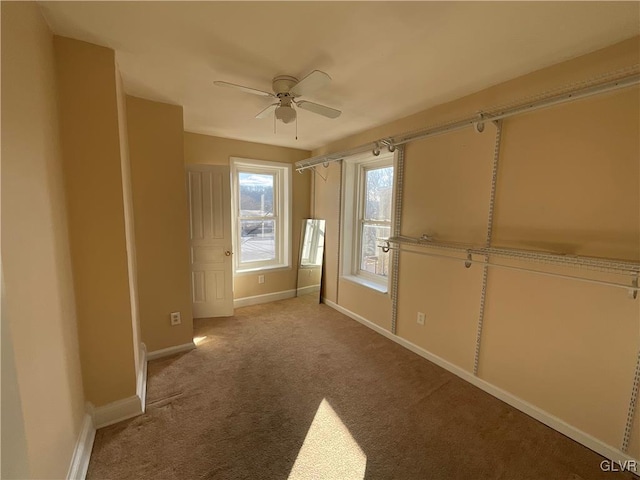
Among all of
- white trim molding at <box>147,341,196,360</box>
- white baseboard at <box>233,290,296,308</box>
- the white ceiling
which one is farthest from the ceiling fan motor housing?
white baseboard at <box>233,290,296,308</box>

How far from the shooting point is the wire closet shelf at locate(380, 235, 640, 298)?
1463 millimetres

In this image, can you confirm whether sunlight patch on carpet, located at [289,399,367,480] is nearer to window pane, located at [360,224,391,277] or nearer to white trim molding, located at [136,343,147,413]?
white trim molding, located at [136,343,147,413]

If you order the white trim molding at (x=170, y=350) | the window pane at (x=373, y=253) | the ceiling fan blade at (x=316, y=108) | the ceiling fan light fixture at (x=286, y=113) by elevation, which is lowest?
the white trim molding at (x=170, y=350)

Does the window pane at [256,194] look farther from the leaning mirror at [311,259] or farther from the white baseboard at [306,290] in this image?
the white baseboard at [306,290]

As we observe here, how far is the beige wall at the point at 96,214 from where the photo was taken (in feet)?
5.07

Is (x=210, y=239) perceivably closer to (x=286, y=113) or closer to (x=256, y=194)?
(x=256, y=194)

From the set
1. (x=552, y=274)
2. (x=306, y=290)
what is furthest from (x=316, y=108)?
(x=306, y=290)

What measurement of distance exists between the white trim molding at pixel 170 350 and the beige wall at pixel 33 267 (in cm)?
107

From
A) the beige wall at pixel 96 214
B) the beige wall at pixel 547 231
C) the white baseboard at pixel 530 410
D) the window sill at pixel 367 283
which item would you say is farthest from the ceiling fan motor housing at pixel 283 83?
the white baseboard at pixel 530 410

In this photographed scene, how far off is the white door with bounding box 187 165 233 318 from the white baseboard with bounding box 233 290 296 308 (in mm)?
326

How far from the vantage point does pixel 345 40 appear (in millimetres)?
1494

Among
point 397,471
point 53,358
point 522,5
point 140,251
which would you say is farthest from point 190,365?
point 522,5

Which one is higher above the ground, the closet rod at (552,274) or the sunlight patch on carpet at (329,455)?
the closet rod at (552,274)

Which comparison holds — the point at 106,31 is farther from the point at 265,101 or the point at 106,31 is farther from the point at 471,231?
the point at 471,231
